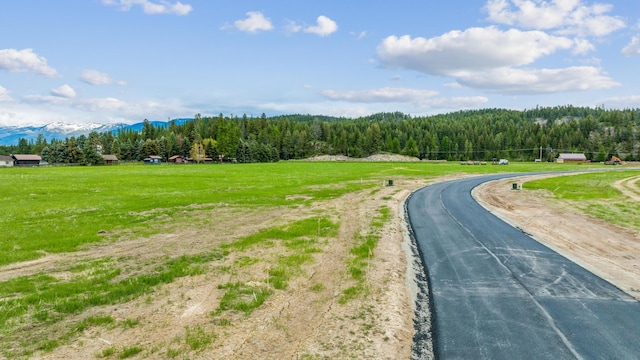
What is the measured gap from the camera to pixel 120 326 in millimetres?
9688

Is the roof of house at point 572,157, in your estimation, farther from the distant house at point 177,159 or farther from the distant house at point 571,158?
the distant house at point 177,159

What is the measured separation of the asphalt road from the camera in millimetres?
8945

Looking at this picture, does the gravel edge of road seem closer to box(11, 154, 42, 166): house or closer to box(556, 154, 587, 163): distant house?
box(11, 154, 42, 166): house

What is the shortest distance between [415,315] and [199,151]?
531 feet

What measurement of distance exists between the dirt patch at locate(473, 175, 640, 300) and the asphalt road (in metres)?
0.95

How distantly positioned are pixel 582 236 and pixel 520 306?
45.8ft

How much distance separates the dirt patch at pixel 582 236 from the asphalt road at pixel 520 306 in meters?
0.95

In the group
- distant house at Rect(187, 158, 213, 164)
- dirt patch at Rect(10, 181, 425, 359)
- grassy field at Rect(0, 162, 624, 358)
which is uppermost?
distant house at Rect(187, 158, 213, 164)

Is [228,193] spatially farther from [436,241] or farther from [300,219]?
[436,241]

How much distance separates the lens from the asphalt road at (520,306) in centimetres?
895

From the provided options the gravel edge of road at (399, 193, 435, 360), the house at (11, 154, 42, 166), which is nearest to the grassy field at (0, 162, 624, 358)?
the gravel edge of road at (399, 193, 435, 360)

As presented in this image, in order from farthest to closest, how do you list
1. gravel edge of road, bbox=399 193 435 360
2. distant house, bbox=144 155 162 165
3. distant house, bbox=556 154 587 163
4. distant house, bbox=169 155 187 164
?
distant house, bbox=556 154 587 163, distant house, bbox=169 155 187 164, distant house, bbox=144 155 162 165, gravel edge of road, bbox=399 193 435 360

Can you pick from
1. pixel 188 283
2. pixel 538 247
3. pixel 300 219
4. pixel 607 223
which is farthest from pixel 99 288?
pixel 607 223

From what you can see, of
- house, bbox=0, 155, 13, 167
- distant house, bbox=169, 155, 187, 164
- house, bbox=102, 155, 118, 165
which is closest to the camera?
house, bbox=0, 155, 13, 167
